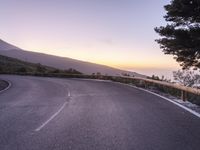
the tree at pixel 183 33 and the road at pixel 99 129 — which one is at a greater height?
the tree at pixel 183 33

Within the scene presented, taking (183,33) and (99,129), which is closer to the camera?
(99,129)

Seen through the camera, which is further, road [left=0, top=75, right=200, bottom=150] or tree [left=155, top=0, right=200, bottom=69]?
tree [left=155, top=0, right=200, bottom=69]

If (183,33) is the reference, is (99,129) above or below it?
below

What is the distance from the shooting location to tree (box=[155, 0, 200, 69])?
79.6 feet

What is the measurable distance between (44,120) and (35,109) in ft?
8.50

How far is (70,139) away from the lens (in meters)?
7.05

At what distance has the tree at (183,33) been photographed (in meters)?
24.2

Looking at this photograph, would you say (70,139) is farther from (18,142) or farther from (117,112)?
(117,112)

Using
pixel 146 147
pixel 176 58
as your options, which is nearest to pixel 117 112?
pixel 146 147

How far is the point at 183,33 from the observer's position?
24969 mm

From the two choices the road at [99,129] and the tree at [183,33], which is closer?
the road at [99,129]

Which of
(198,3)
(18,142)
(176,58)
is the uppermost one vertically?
(198,3)

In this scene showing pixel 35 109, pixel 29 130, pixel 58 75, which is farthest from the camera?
pixel 58 75

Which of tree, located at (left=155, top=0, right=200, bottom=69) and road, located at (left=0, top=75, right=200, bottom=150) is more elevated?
tree, located at (left=155, top=0, right=200, bottom=69)
